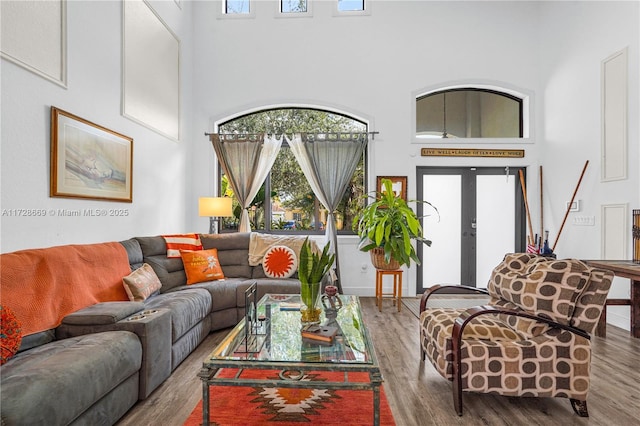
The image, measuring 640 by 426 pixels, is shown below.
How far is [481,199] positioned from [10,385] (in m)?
5.50

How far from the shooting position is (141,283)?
2.93m

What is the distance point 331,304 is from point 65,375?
171cm

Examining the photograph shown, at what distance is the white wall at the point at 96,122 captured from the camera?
7.62 feet

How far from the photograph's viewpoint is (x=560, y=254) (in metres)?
4.80

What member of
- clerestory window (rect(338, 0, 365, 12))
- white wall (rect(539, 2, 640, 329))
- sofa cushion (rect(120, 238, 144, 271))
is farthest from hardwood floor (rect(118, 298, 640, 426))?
clerestory window (rect(338, 0, 365, 12))

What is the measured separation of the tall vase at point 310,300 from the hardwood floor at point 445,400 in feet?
2.35

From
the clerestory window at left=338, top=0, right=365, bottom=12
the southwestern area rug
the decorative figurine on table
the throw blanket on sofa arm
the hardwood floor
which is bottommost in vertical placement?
the hardwood floor

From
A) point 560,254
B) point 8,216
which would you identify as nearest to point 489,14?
point 560,254

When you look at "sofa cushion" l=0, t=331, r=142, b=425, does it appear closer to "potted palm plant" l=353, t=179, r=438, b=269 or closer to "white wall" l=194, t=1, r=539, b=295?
"potted palm plant" l=353, t=179, r=438, b=269

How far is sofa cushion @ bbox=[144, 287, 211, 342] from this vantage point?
2.60 metres

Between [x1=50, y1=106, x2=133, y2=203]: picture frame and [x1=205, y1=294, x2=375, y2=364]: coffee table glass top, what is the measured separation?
193 centimetres

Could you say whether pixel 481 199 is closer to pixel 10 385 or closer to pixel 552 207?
pixel 552 207

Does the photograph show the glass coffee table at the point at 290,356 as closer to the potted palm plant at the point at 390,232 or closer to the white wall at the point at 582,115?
the potted palm plant at the point at 390,232

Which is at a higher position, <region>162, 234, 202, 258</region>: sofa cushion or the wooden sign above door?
the wooden sign above door
